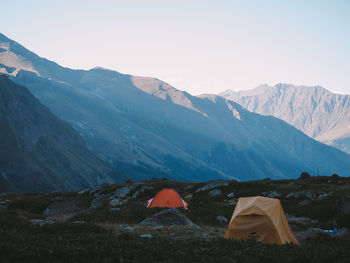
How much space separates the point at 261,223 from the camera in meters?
20.1

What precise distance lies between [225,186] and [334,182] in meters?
16.7

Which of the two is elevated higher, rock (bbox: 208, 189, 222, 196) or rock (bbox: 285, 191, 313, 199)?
rock (bbox: 285, 191, 313, 199)

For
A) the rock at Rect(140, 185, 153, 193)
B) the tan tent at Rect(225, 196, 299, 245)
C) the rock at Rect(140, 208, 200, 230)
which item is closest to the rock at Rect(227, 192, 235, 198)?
the rock at Rect(140, 185, 153, 193)

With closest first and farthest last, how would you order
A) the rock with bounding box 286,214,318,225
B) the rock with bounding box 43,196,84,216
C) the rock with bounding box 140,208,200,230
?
the rock with bounding box 140,208,200,230 → the rock with bounding box 286,214,318,225 → the rock with bounding box 43,196,84,216

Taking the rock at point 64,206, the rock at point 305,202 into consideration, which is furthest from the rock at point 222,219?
the rock at point 64,206

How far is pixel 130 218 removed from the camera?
27578mm

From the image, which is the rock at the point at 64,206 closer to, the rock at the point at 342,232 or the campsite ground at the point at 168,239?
the campsite ground at the point at 168,239

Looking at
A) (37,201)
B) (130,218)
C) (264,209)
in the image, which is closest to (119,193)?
(37,201)

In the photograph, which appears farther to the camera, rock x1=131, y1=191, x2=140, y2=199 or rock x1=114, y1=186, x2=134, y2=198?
rock x1=114, y1=186, x2=134, y2=198

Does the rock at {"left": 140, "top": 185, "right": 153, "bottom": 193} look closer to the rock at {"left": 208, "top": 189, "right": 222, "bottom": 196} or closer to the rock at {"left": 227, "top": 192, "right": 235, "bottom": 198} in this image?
the rock at {"left": 208, "top": 189, "right": 222, "bottom": 196}

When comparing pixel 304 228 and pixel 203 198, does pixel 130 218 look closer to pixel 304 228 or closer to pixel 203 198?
pixel 304 228

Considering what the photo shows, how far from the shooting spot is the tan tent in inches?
776

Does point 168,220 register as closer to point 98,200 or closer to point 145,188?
point 98,200

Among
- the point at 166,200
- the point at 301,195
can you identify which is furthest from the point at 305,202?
the point at 166,200
